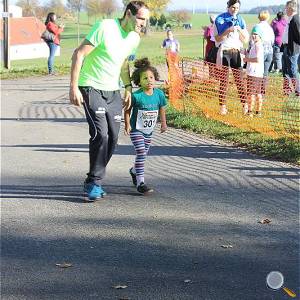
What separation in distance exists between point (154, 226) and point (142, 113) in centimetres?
175

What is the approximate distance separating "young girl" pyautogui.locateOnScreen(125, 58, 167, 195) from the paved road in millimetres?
359

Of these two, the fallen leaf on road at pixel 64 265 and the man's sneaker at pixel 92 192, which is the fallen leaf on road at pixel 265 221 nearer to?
the man's sneaker at pixel 92 192

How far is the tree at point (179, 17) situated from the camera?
77562mm

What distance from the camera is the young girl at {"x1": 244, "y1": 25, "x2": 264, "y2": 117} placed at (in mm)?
12742

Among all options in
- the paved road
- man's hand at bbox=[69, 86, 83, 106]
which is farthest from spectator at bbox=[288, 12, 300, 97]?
man's hand at bbox=[69, 86, 83, 106]

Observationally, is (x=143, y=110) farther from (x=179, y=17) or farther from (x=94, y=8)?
(x=179, y=17)

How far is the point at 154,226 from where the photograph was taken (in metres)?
6.49

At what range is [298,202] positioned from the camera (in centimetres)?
731

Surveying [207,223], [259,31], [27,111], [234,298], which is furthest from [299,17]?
[234,298]

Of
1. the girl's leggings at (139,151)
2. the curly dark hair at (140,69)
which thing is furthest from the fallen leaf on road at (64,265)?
the curly dark hair at (140,69)

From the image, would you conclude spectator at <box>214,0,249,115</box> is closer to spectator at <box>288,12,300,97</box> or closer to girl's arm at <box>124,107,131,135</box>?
spectator at <box>288,12,300,97</box>

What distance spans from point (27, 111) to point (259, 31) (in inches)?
202

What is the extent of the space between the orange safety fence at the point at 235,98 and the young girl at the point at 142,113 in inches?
137

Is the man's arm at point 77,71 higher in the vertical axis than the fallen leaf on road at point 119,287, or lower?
higher
